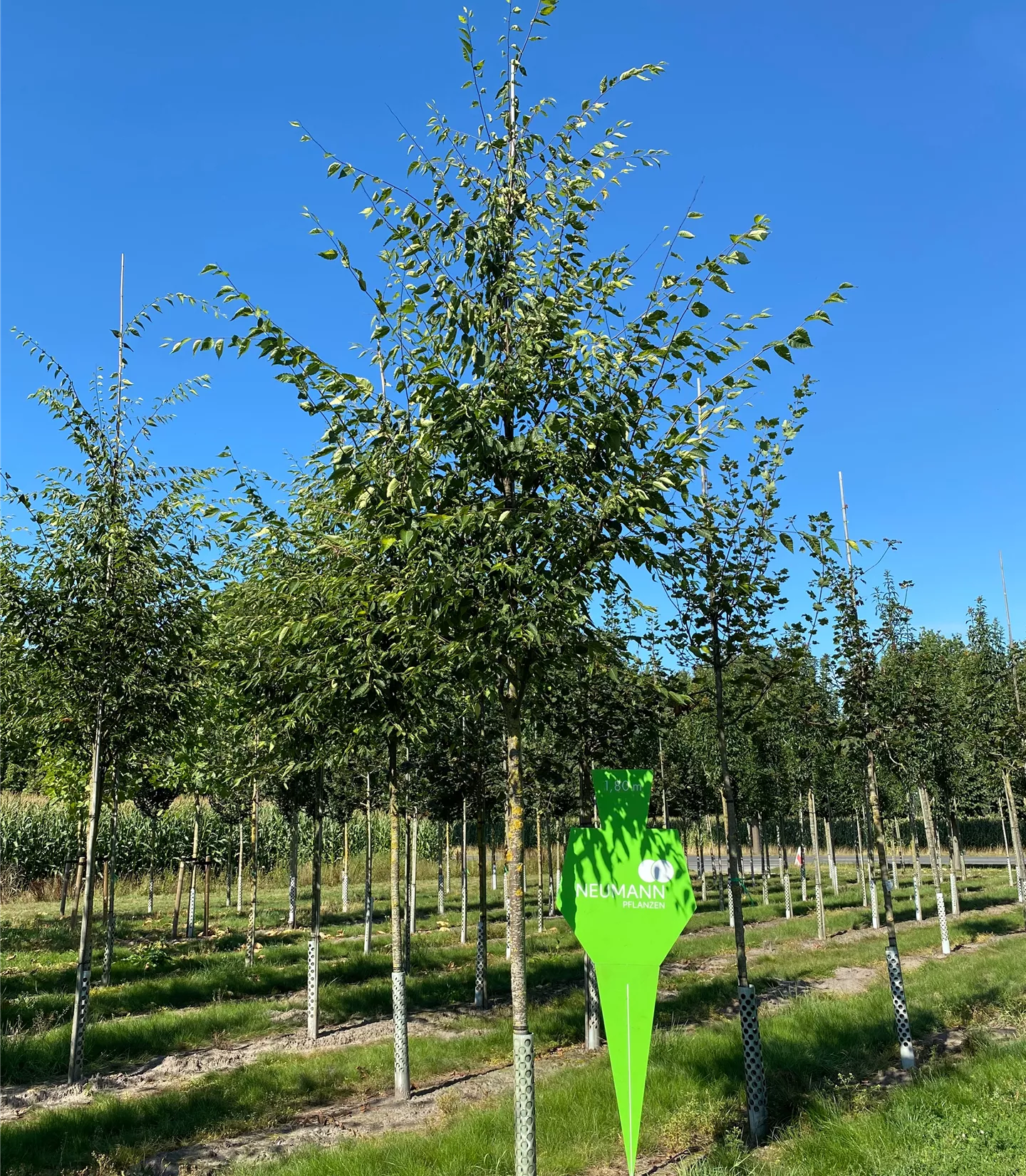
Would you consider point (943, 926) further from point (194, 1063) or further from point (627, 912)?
point (627, 912)

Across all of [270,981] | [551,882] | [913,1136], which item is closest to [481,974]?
[270,981]

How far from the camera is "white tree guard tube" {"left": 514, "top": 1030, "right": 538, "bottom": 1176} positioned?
5.37 meters

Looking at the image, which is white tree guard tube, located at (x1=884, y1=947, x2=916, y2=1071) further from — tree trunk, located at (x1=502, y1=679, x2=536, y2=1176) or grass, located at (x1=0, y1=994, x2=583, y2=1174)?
tree trunk, located at (x1=502, y1=679, x2=536, y2=1176)

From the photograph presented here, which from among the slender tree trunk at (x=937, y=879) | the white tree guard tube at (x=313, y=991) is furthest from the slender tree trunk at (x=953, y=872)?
the white tree guard tube at (x=313, y=991)

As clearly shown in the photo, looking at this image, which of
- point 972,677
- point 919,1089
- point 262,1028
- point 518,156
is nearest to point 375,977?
point 262,1028

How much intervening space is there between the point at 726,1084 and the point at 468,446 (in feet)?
26.9

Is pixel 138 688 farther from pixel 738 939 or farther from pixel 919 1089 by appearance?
pixel 919 1089

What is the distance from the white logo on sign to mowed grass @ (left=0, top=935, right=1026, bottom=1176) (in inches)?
129

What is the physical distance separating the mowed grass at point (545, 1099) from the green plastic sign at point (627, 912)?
94.3 inches

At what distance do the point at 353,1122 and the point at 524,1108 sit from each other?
5.12 metres

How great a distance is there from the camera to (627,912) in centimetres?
581

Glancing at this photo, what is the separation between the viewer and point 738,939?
876cm

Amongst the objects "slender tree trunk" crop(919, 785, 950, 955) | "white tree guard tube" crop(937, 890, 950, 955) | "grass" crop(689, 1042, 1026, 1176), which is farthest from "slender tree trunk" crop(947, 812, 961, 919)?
"grass" crop(689, 1042, 1026, 1176)

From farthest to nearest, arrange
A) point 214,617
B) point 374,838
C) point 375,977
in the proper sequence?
point 374,838 < point 375,977 < point 214,617
